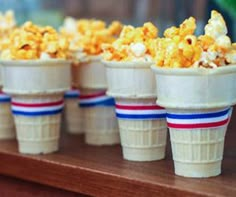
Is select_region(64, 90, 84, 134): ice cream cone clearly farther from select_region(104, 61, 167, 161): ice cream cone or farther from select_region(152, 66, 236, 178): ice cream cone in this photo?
select_region(152, 66, 236, 178): ice cream cone

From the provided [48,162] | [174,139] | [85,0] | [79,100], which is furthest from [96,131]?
[85,0]

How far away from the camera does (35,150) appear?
4.73 ft

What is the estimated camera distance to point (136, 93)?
51.3 inches

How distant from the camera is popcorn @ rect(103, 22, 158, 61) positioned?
1.29 meters

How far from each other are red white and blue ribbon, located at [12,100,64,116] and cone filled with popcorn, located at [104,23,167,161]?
0.17m

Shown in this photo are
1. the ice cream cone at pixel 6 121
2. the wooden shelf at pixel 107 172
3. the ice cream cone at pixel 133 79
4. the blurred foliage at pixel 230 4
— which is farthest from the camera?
the ice cream cone at pixel 6 121

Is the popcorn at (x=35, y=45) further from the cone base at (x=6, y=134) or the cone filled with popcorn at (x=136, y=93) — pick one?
the cone base at (x=6, y=134)

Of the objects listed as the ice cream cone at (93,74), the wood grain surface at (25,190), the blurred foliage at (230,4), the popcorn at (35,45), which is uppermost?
the blurred foliage at (230,4)

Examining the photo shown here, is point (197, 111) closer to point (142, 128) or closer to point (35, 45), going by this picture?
point (142, 128)

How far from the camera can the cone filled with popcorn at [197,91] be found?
113 cm

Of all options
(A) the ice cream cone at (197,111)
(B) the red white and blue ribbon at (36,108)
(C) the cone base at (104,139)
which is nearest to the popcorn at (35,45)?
(B) the red white and blue ribbon at (36,108)

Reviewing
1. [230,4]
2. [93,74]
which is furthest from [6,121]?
[230,4]

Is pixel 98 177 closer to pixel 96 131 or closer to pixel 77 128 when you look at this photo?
pixel 96 131

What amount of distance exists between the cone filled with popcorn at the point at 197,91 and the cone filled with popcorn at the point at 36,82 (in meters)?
0.30
